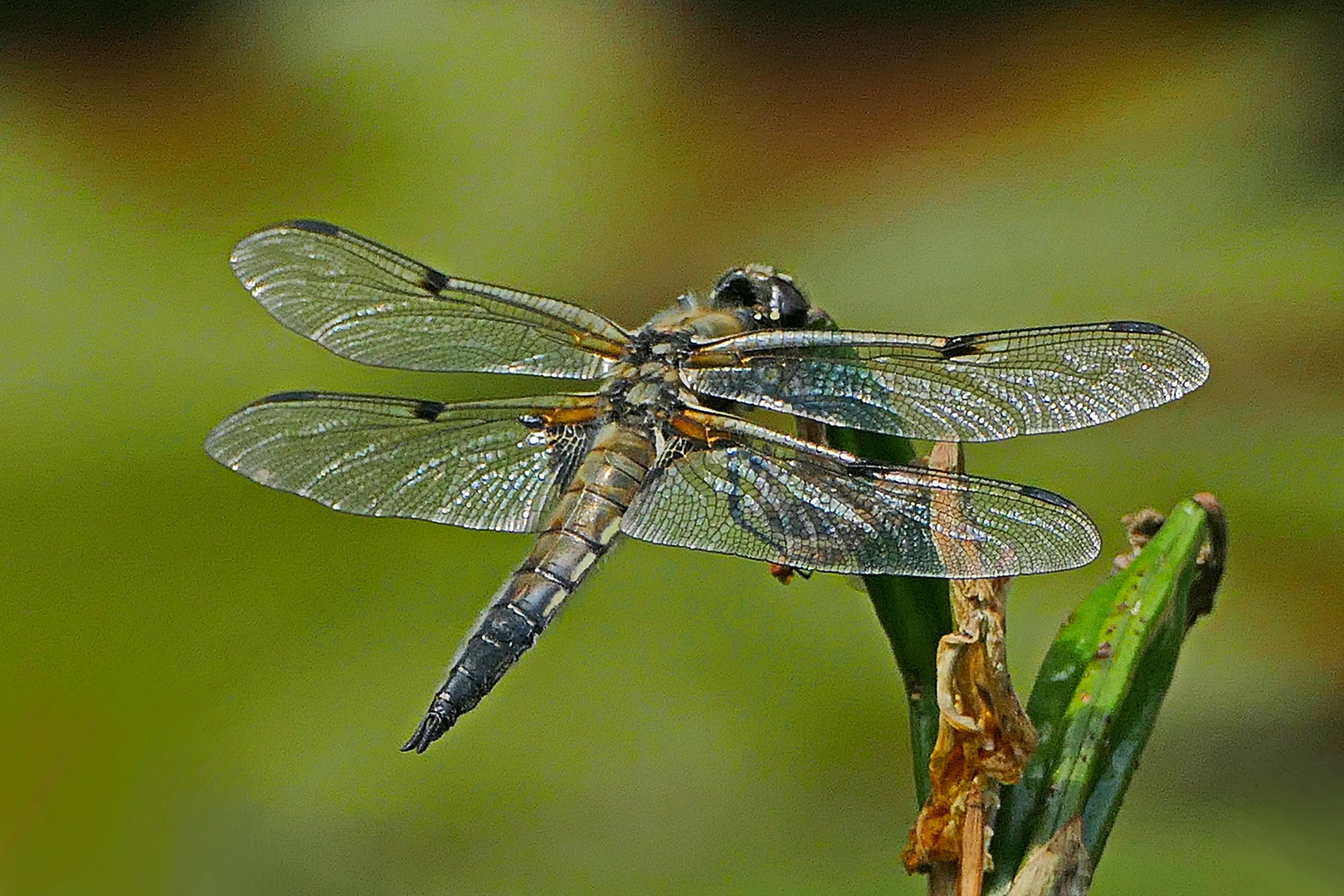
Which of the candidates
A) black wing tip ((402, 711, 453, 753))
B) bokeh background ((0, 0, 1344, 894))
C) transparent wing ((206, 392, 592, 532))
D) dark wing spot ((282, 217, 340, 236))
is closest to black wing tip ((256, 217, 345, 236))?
dark wing spot ((282, 217, 340, 236))

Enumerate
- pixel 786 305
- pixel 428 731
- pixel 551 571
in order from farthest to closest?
1. pixel 786 305
2. pixel 551 571
3. pixel 428 731

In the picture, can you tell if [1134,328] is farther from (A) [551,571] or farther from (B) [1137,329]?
(A) [551,571]

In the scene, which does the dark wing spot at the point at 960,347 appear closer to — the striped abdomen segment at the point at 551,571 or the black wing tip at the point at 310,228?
the striped abdomen segment at the point at 551,571

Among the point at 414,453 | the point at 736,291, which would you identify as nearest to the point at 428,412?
the point at 414,453

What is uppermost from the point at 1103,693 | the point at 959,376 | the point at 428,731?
the point at 959,376

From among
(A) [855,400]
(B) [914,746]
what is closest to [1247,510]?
(A) [855,400]

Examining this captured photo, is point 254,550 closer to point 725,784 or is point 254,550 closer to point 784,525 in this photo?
point 725,784

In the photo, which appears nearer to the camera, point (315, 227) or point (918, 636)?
point (918, 636)

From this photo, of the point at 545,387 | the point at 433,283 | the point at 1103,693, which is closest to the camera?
the point at 1103,693
